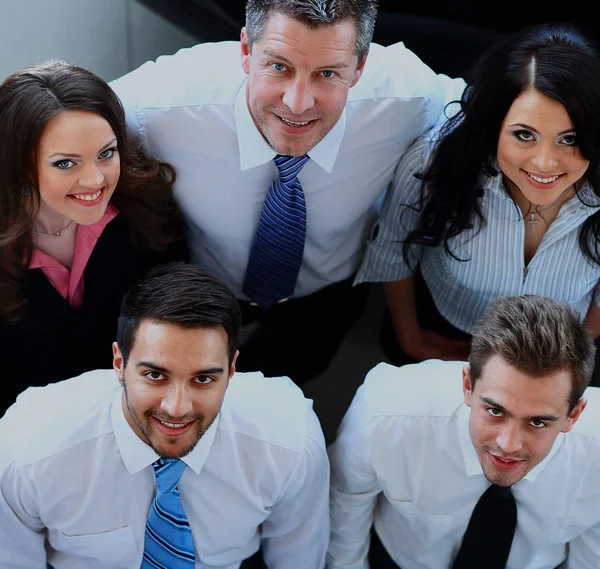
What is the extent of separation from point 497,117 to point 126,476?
103cm

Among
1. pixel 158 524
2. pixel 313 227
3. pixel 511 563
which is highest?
pixel 313 227

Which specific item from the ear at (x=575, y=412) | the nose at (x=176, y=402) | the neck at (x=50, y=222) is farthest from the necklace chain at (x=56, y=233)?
the ear at (x=575, y=412)

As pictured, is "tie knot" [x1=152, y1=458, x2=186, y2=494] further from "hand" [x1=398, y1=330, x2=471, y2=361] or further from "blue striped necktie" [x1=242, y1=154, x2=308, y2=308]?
"hand" [x1=398, y1=330, x2=471, y2=361]

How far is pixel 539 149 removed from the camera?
182 cm

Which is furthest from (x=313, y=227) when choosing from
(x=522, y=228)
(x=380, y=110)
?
(x=522, y=228)

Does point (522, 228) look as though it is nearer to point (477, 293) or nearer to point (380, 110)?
point (477, 293)

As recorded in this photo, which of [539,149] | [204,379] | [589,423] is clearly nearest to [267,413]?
[204,379]

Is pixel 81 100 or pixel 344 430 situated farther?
pixel 344 430

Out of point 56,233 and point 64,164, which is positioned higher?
point 64,164

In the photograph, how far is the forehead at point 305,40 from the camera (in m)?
1.70

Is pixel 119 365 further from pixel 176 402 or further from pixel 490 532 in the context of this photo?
pixel 490 532

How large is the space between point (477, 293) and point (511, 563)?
2.03ft

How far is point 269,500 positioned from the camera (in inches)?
74.5

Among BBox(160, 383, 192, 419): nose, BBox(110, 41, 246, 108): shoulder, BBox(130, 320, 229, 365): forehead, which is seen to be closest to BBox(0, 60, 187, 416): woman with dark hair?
BBox(110, 41, 246, 108): shoulder
